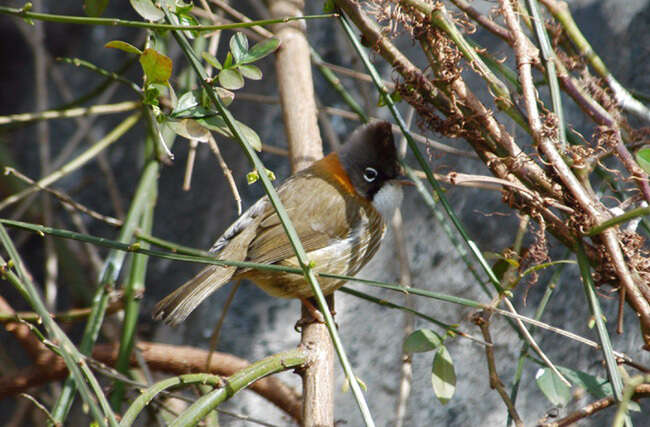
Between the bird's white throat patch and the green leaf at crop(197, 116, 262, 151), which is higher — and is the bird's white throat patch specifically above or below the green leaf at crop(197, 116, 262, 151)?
below

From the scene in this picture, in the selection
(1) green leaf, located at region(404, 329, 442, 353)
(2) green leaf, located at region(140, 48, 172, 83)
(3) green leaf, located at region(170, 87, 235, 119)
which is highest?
(2) green leaf, located at region(140, 48, 172, 83)

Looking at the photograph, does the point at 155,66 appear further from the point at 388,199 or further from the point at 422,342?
the point at 388,199

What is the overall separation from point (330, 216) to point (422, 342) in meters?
1.11

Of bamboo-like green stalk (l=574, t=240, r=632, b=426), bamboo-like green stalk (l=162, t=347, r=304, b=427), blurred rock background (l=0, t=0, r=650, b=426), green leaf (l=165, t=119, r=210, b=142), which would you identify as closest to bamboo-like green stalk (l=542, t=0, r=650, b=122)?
blurred rock background (l=0, t=0, r=650, b=426)

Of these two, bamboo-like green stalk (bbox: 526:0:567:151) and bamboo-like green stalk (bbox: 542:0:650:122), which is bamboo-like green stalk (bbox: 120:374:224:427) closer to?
bamboo-like green stalk (bbox: 526:0:567:151)

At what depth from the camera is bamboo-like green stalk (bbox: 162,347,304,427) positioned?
57.2 inches

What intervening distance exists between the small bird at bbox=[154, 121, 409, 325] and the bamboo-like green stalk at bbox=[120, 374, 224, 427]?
0.91m

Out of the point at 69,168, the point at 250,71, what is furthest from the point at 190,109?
the point at 69,168

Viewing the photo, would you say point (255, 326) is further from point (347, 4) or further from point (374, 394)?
point (347, 4)

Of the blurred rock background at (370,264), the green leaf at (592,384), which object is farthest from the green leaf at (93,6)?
the green leaf at (592,384)

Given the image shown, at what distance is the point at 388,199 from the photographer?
8.69 feet

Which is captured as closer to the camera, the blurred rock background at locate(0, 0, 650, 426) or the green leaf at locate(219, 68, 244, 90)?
the green leaf at locate(219, 68, 244, 90)

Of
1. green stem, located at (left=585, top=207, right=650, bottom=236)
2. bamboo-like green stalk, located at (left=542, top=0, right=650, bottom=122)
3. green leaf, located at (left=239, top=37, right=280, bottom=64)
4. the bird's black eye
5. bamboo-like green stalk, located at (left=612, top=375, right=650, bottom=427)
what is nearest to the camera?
bamboo-like green stalk, located at (left=612, top=375, right=650, bottom=427)

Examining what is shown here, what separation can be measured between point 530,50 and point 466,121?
22 cm
